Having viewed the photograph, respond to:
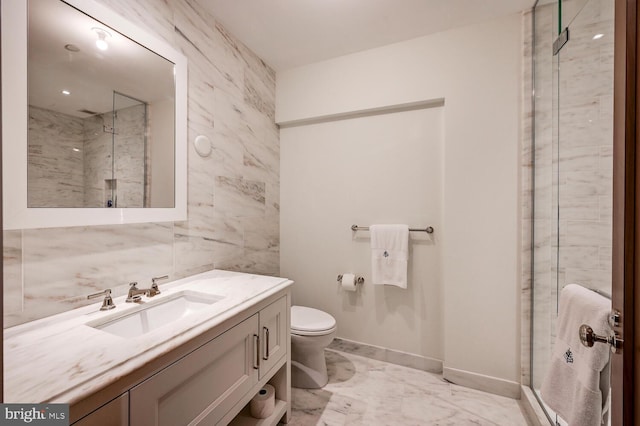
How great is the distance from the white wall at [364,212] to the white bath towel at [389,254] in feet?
0.35

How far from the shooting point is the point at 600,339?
86 cm

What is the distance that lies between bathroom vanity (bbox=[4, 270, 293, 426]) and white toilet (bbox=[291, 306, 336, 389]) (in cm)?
26

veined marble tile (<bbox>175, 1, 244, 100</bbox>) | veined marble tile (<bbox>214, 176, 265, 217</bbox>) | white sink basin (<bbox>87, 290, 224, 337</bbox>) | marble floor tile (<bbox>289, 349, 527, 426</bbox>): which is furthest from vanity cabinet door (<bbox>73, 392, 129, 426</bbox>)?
veined marble tile (<bbox>175, 1, 244, 100</bbox>)

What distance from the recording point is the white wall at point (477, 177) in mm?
1931

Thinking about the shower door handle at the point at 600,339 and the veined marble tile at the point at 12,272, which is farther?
the veined marble tile at the point at 12,272

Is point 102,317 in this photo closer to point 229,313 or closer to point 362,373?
point 229,313

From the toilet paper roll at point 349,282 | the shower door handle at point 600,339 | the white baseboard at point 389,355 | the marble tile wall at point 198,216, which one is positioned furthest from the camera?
the toilet paper roll at point 349,282

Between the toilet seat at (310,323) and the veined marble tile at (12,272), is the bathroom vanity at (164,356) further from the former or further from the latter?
the toilet seat at (310,323)

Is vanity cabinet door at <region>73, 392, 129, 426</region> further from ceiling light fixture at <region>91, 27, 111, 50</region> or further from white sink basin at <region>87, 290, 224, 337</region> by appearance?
Result: ceiling light fixture at <region>91, 27, 111, 50</region>

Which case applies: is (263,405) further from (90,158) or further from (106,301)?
(90,158)

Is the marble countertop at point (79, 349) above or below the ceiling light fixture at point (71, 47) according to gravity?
below

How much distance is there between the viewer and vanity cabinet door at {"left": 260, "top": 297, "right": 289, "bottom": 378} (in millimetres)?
1446

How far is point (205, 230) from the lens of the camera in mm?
1913

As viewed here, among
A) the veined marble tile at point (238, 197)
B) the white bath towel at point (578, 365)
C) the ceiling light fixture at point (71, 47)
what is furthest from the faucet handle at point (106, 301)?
the white bath towel at point (578, 365)
